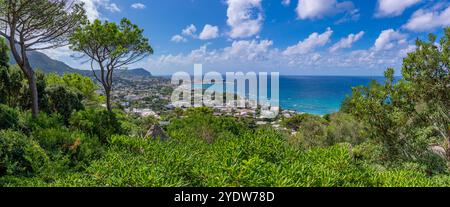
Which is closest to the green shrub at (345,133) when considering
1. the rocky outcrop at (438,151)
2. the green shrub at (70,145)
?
the rocky outcrop at (438,151)

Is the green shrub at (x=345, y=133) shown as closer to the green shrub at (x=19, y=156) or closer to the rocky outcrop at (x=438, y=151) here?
the rocky outcrop at (x=438, y=151)

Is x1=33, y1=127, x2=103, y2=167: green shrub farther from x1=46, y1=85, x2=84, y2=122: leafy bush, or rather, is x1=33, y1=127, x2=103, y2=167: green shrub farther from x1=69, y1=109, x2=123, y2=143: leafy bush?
x1=46, y1=85, x2=84, y2=122: leafy bush

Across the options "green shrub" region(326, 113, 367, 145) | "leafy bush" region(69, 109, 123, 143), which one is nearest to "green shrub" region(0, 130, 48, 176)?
"leafy bush" region(69, 109, 123, 143)

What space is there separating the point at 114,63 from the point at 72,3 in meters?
4.79

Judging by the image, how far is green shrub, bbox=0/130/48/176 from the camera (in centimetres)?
445

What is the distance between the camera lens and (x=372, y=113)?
778cm

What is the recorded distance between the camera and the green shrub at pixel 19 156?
4445 mm

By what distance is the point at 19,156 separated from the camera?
16.0ft

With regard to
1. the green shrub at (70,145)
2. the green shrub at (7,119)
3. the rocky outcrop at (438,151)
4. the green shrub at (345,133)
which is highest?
the green shrub at (7,119)

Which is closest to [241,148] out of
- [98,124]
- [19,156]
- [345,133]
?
[19,156]

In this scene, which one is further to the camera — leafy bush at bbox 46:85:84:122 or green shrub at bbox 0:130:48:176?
leafy bush at bbox 46:85:84:122

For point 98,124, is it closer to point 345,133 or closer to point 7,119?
point 7,119

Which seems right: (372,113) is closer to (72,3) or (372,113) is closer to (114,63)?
(72,3)
